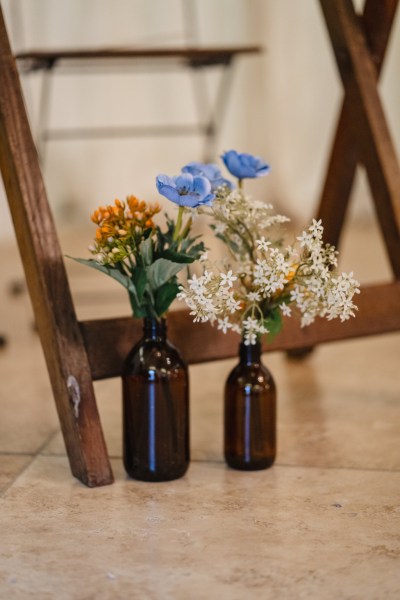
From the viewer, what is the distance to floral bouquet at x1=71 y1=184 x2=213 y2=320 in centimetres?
113

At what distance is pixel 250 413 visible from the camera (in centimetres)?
126

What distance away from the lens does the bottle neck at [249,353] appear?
1.26 metres

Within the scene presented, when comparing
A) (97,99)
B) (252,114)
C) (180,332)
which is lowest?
(252,114)

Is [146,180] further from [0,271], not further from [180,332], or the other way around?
[180,332]

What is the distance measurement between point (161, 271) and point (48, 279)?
6.1 inches

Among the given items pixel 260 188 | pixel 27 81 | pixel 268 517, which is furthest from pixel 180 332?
pixel 260 188

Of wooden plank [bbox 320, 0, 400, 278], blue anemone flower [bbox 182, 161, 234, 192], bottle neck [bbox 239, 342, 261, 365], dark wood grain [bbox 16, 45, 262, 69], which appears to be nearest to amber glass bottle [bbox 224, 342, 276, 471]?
bottle neck [bbox 239, 342, 261, 365]

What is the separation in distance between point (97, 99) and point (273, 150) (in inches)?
38.2

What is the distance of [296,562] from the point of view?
0.99 meters

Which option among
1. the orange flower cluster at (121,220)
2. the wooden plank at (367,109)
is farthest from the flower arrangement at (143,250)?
the wooden plank at (367,109)

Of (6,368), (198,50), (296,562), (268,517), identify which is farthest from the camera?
(198,50)

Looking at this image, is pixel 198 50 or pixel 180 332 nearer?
pixel 180 332

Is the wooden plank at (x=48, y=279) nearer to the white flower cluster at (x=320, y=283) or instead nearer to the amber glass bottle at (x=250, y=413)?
the amber glass bottle at (x=250, y=413)

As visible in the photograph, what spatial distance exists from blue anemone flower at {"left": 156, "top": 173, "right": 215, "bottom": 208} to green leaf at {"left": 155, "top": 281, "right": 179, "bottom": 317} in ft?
0.38
